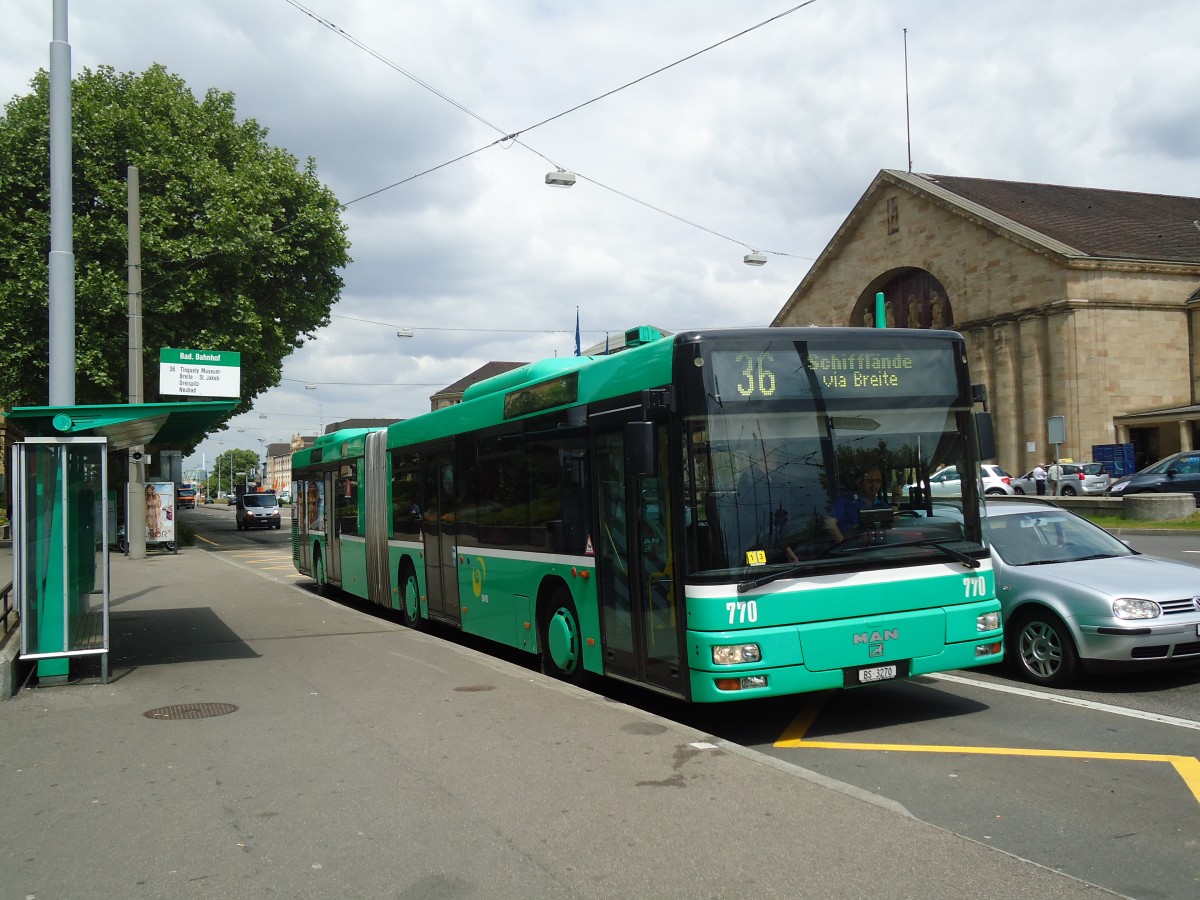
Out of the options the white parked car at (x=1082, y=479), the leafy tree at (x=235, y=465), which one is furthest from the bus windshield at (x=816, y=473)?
the leafy tree at (x=235, y=465)

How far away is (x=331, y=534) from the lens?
688 inches

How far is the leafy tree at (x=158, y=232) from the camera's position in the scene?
30.1m

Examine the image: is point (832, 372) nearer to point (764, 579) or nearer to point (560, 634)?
point (764, 579)

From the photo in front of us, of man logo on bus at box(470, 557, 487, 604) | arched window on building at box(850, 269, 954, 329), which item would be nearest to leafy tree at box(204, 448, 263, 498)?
arched window on building at box(850, 269, 954, 329)

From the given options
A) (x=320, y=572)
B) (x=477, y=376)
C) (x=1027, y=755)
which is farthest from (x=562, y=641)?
(x=477, y=376)

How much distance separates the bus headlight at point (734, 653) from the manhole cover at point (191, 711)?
11.8 feet

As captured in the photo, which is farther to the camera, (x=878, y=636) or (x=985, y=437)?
(x=985, y=437)

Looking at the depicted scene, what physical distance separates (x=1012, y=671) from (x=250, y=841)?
6.64 meters

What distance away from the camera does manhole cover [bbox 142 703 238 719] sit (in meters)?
7.64

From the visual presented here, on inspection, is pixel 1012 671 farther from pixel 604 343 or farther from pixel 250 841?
pixel 250 841

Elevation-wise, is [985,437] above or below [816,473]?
above

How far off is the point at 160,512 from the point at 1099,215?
48704mm

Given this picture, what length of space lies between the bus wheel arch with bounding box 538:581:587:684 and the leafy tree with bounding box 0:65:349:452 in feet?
81.6

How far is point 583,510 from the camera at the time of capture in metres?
8.53
